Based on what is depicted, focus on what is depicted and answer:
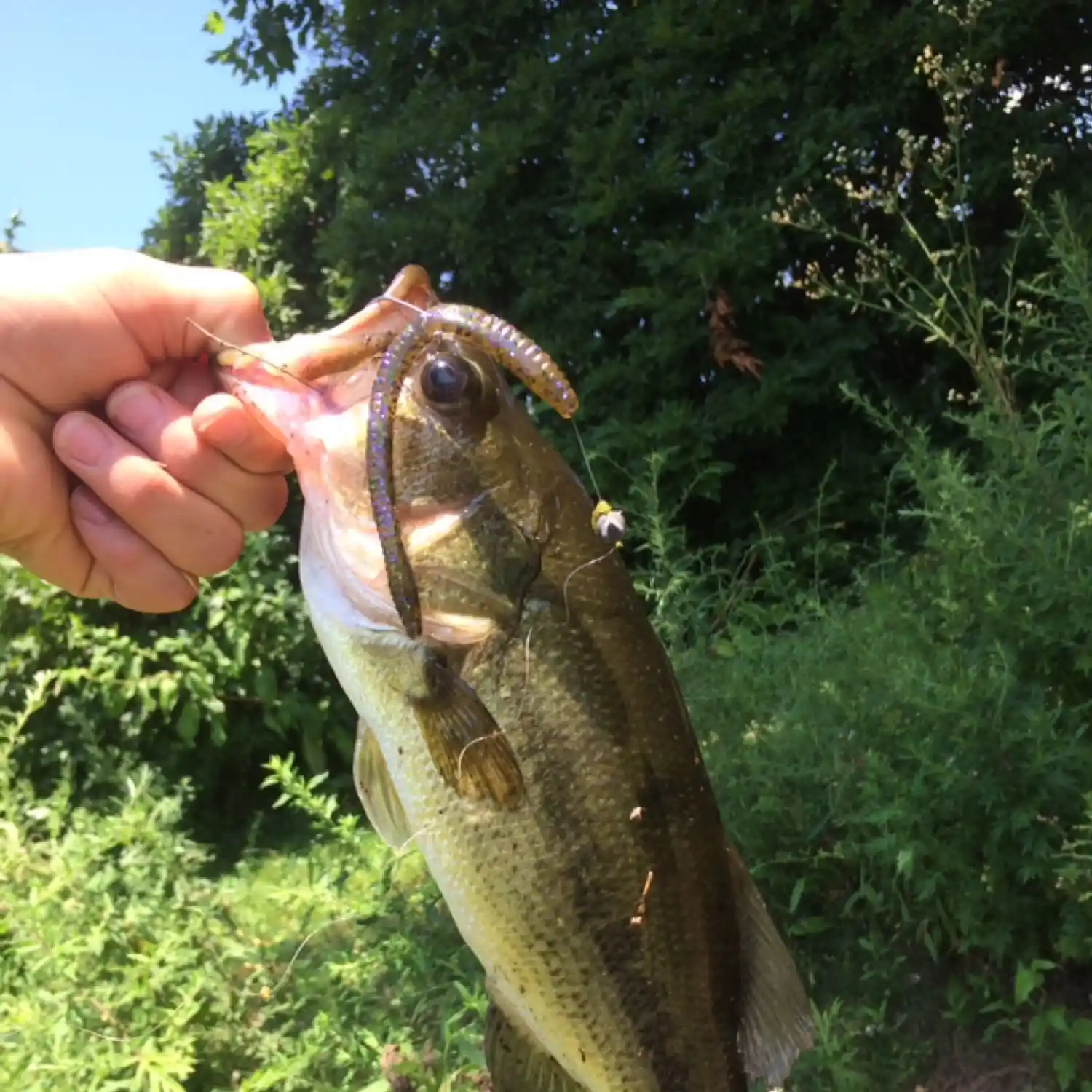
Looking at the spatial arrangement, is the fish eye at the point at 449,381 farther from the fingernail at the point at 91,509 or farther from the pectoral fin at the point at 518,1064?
the pectoral fin at the point at 518,1064

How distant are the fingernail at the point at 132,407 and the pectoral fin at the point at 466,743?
2.21 ft

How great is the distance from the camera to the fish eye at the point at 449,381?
1.56 meters

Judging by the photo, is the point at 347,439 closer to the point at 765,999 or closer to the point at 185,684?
the point at 765,999

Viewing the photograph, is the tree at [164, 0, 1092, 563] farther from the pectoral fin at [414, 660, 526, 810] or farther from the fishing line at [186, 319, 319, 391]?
the pectoral fin at [414, 660, 526, 810]

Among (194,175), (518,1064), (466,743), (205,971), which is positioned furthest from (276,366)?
(194,175)

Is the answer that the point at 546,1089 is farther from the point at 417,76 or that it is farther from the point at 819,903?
the point at 417,76

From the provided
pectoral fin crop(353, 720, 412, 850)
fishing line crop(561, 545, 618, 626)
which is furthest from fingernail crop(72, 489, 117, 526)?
fishing line crop(561, 545, 618, 626)

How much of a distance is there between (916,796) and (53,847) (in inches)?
120

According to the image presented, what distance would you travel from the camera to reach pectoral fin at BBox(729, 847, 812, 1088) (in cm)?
155

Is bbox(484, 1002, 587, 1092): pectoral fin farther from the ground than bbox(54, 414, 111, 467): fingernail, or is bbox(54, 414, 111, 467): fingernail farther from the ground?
bbox(54, 414, 111, 467): fingernail

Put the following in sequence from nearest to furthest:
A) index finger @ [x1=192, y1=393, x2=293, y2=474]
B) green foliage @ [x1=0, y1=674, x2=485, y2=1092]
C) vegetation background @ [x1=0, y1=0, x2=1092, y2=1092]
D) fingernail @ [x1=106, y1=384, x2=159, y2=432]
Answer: index finger @ [x1=192, y1=393, x2=293, y2=474] → fingernail @ [x1=106, y1=384, x2=159, y2=432] → vegetation background @ [x1=0, y1=0, x2=1092, y2=1092] → green foliage @ [x1=0, y1=674, x2=485, y2=1092]

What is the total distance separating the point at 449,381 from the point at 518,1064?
1079mm

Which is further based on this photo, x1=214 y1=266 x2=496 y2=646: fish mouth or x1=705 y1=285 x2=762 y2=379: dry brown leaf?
x1=705 y1=285 x2=762 y2=379: dry brown leaf

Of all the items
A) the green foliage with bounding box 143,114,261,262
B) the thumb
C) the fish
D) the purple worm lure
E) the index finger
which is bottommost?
the fish
